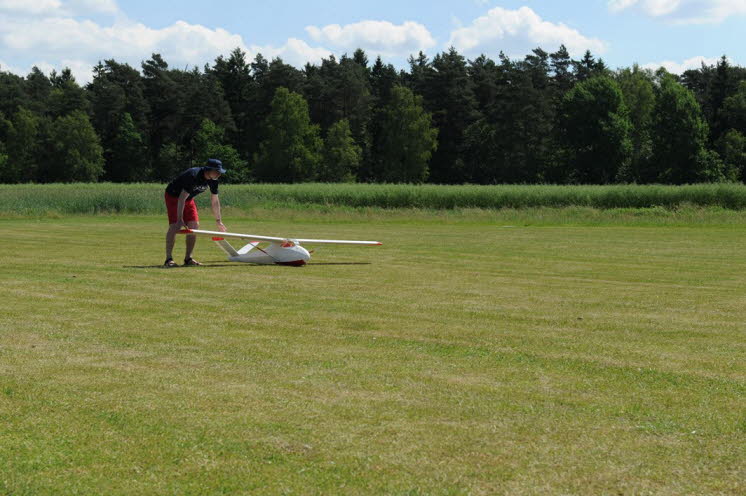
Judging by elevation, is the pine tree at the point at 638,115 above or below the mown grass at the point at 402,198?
above

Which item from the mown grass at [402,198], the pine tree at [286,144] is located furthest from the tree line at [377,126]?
the mown grass at [402,198]

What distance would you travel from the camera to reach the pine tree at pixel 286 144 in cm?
9425

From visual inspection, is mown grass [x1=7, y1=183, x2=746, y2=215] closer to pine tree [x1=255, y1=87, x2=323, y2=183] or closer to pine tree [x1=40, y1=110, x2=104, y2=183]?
pine tree [x1=255, y1=87, x2=323, y2=183]

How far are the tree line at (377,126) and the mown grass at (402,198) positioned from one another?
39607 millimetres

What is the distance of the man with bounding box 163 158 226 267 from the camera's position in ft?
47.6

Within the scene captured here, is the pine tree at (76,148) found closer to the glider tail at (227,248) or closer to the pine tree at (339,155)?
the pine tree at (339,155)

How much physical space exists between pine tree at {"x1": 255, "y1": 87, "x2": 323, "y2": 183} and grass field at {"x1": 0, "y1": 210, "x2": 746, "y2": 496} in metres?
81.6

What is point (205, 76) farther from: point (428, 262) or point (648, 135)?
point (428, 262)

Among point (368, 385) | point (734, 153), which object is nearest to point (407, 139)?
point (734, 153)

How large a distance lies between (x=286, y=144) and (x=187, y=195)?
8100 centimetres

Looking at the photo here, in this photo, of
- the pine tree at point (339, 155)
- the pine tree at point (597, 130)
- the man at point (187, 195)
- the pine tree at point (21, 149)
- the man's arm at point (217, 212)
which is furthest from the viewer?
the pine tree at point (339, 155)

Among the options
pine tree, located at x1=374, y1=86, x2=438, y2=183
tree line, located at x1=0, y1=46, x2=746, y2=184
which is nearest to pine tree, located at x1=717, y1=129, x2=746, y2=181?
tree line, located at x1=0, y1=46, x2=746, y2=184

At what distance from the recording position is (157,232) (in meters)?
26.5

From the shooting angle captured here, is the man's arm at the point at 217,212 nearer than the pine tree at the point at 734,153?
Yes
